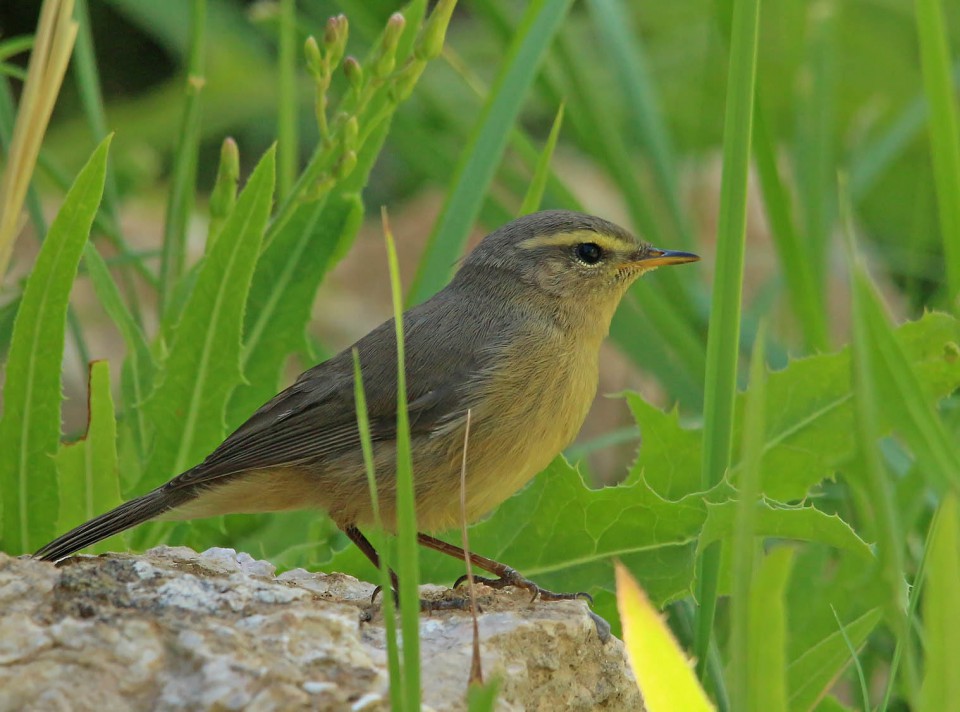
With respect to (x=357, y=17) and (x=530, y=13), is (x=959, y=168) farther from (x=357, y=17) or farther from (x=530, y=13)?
(x=357, y=17)

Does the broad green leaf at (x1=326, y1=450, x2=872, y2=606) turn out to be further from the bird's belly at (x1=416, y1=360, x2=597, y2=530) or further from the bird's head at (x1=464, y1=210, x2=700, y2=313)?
the bird's head at (x1=464, y1=210, x2=700, y2=313)

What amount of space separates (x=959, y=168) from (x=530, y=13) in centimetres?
138

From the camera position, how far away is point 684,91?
7.93 meters

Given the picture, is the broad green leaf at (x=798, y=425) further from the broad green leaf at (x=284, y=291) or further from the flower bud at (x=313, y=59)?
the flower bud at (x=313, y=59)

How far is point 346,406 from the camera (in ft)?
11.6

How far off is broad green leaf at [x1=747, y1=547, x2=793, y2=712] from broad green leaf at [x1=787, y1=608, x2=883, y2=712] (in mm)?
1021

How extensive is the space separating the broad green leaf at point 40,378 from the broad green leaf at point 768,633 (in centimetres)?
208

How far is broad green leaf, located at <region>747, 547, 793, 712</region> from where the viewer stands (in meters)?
1.76

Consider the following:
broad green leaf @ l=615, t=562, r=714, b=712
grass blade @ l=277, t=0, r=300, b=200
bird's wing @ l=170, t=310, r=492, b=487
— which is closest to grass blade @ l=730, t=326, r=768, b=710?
broad green leaf @ l=615, t=562, r=714, b=712

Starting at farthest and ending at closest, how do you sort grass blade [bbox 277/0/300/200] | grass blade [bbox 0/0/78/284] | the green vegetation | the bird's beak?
1. grass blade [bbox 277/0/300/200]
2. the bird's beak
3. grass blade [bbox 0/0/78/284]
4. the green vegetation

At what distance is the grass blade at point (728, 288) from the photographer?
2951 mm

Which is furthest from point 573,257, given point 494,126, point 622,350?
point 622,350

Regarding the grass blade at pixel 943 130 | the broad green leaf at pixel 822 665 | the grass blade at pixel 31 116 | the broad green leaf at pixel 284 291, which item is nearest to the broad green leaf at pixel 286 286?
the broad green leaf at pixel 284 291

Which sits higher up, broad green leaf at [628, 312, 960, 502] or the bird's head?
the bird's head
